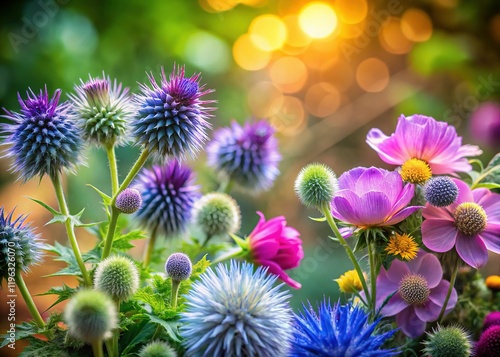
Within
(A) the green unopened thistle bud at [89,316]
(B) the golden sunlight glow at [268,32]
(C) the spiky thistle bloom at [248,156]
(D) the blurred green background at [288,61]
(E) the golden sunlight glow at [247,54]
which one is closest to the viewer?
(A) the green unopened thistle bud at [89,316]

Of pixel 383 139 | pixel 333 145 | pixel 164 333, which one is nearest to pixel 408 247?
pixel 383 139

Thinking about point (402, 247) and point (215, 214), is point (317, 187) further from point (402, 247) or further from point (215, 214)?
point (215, 214)

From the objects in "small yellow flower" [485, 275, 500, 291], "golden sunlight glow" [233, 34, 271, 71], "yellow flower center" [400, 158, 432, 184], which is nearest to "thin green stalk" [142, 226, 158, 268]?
"yellow flower center" [400, 158, 432, 184]

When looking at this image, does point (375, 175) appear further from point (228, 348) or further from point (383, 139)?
point (228, 348)

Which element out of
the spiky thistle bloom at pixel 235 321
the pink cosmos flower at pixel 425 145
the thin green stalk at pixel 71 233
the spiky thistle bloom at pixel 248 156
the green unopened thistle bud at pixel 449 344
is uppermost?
the spiky thistle bloom at pixel 248 156

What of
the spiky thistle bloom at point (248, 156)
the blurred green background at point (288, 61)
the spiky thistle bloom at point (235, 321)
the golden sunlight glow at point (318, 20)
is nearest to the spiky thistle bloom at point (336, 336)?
the spiky thistle bloom at point (235, 321)

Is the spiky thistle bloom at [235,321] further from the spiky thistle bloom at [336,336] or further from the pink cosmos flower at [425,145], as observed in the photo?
the pink cosmos flower at [425,145]
